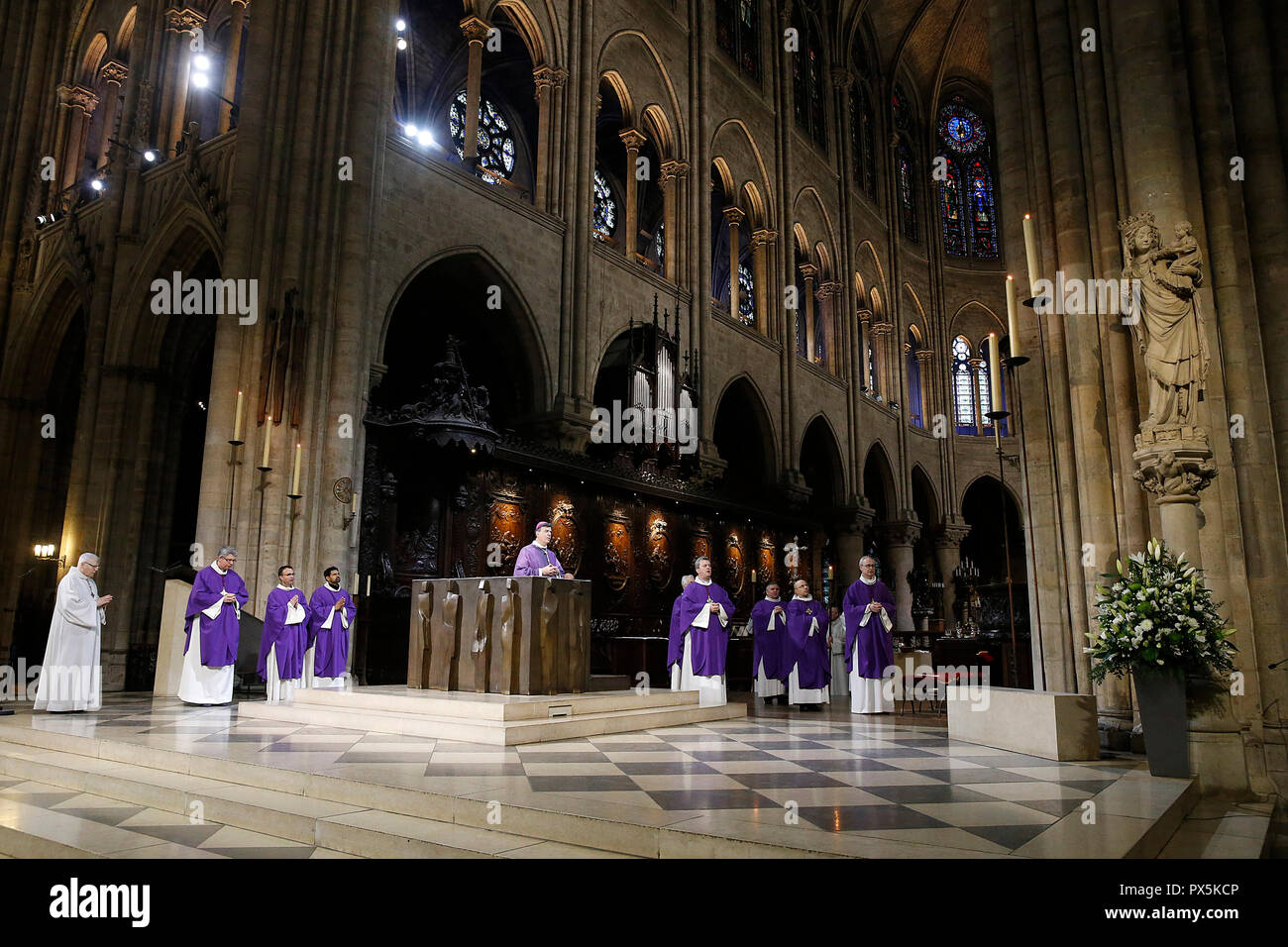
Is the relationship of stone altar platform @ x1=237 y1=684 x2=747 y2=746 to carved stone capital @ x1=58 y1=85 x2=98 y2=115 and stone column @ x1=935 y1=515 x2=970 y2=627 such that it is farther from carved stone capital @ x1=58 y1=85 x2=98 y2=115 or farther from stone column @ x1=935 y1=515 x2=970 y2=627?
stone column @ x1=935 y1=515 x2=970 y2=627

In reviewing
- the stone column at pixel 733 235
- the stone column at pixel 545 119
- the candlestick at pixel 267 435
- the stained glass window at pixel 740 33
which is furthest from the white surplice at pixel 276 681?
the stained glass window at pixel 740 33

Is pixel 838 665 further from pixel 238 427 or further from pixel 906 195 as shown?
pixel 906 195

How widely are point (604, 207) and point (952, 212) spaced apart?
56.5 feet

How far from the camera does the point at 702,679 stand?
10469 mm

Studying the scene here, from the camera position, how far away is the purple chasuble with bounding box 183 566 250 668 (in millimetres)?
9703

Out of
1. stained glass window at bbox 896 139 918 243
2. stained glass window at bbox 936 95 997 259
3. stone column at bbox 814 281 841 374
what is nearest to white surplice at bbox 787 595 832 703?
stone column at bbox 814 281 841 374

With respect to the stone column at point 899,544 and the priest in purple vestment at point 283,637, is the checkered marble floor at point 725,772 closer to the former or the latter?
the priest in purple vestment at point 283,637

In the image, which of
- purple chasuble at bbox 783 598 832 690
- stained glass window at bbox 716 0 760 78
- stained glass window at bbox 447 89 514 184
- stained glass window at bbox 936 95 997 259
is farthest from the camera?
stained glass window at bbox 936 95 997 259

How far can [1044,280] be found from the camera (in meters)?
8.84

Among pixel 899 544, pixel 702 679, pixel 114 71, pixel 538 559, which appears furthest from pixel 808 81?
pixel 538 559

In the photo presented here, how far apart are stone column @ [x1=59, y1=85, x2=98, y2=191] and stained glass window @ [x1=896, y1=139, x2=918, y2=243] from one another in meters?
25.1
